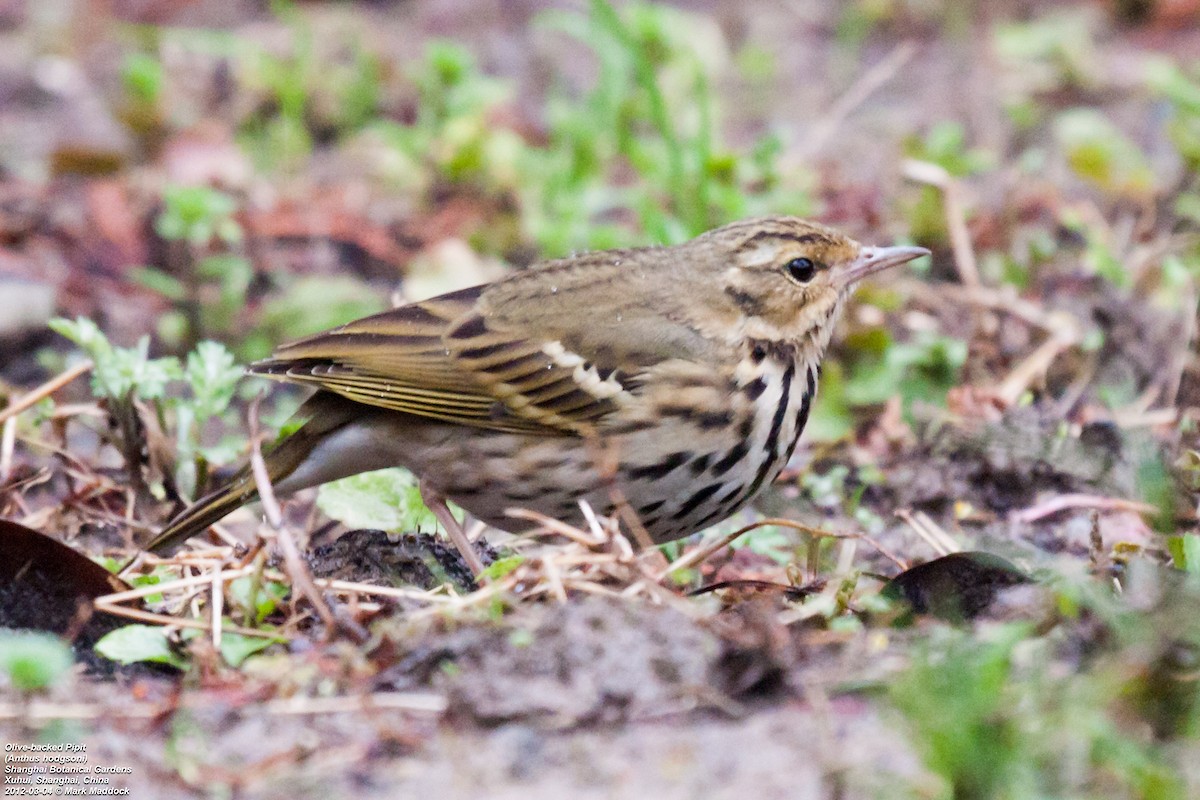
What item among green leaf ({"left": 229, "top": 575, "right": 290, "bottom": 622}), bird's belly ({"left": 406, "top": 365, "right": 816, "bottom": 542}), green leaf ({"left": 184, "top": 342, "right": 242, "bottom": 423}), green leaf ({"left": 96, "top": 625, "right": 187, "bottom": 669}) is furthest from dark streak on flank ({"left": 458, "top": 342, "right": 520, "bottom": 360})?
green leaf ({"left": 96, "top": 625, "right": 187, "bottom": 669})

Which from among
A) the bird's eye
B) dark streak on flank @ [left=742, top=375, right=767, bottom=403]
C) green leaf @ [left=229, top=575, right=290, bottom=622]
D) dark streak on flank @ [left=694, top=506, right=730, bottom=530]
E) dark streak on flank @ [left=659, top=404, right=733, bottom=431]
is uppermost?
the bird's eye

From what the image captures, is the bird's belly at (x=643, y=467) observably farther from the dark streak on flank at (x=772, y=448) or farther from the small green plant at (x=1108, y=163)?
the small green plant at (x=1108, y=163)

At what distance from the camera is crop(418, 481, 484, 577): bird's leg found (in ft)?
12.7

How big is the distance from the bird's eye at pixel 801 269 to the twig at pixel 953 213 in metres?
1.42

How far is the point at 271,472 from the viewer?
4266 mm

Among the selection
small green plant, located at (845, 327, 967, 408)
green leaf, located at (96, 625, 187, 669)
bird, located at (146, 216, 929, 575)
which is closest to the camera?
green leaf, located at (96, 625, 187, 669)

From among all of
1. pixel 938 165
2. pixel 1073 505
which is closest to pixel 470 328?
pixel 1073 505

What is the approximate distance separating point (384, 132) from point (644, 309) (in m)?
3.35

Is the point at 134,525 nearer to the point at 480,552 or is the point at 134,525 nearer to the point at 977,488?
the point at 480,552

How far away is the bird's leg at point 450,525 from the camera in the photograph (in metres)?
3.87

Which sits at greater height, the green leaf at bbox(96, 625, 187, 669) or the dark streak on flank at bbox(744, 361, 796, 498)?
the dark streak on flank at bbox(744, 361, 796, 498)

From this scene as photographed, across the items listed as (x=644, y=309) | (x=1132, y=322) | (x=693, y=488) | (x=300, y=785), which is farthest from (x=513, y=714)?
(x=1132, y=322)

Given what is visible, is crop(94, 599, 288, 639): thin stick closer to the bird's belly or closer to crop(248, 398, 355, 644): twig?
crop(248, 398, 355, 644): twig

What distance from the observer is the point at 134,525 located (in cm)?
427
